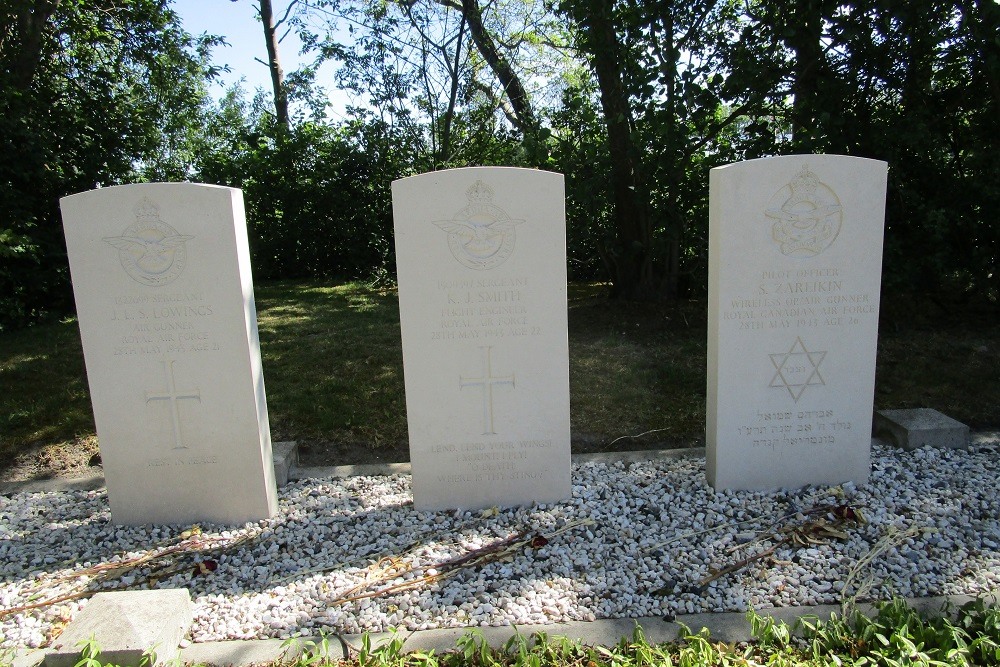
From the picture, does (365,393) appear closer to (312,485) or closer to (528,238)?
(312,485)

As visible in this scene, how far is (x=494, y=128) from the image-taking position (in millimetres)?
10242

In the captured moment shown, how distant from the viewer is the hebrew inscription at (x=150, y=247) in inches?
132

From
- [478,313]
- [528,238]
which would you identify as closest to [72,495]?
[478,313]

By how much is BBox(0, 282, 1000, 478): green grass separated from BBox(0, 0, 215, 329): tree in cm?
93

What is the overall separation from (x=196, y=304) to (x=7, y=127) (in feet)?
20.0

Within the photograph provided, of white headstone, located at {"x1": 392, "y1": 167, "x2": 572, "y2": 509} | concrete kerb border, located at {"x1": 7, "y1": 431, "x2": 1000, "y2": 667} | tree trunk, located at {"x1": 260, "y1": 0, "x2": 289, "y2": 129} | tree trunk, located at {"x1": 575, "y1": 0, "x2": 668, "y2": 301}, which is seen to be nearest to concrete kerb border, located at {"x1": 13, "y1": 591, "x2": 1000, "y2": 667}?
concrete kerb border, located at {"x1": 7, "y1": 431, "x2": 1000, "y2": 667}

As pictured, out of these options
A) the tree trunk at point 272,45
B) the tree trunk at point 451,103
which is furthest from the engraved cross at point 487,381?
the tree trunk at point 272,45

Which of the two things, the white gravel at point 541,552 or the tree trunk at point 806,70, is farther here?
the tree trunk at point 806,70

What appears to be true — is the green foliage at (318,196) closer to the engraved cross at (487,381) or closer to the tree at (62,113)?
the tree at (62,113)

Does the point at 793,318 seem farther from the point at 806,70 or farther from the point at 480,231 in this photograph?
the point at 806,70

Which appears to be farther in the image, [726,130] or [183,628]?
[726,130]

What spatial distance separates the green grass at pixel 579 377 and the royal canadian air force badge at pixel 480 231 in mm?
1837

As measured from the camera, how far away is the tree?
7750 mm

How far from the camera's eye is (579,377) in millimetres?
5785
